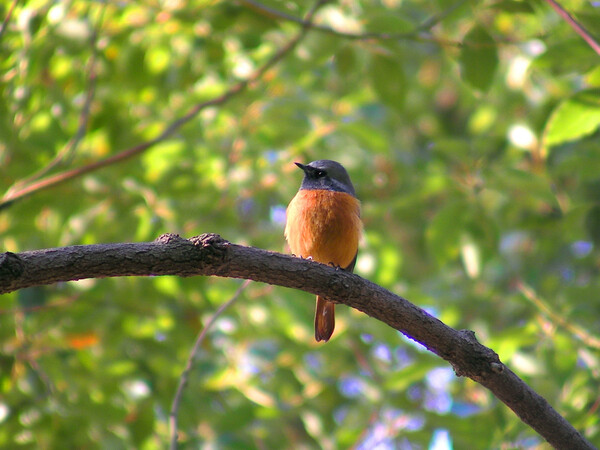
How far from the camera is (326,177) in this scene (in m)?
5.73

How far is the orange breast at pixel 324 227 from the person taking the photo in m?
5.06

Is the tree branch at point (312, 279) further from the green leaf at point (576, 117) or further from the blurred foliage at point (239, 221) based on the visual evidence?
the green leaf at point (576, 117)

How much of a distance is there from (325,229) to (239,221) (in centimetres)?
277

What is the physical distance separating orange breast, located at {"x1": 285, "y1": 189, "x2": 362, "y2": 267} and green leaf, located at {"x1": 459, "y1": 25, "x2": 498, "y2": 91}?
1.44 meters

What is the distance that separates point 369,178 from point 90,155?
115 inches

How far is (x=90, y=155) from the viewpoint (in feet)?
18.1

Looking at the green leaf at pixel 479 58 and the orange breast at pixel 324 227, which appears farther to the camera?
the orange breast at pixel 324 227

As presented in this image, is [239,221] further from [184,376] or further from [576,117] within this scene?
[576,117]

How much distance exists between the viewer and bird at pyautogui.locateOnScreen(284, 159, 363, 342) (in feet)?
16.6

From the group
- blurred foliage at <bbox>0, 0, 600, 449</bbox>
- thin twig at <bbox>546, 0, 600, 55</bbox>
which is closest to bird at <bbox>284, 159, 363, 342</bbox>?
blurred foliage at <bbox>0, 0, 600, 449</bbox>

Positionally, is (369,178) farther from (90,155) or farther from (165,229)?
(90,155)

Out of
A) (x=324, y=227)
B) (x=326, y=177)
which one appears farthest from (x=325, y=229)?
(x=326, y=177)

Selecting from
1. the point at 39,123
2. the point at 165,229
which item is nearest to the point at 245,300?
the point at 165,229

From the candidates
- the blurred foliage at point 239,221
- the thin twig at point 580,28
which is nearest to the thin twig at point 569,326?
the blurred foliage at point 239,221
